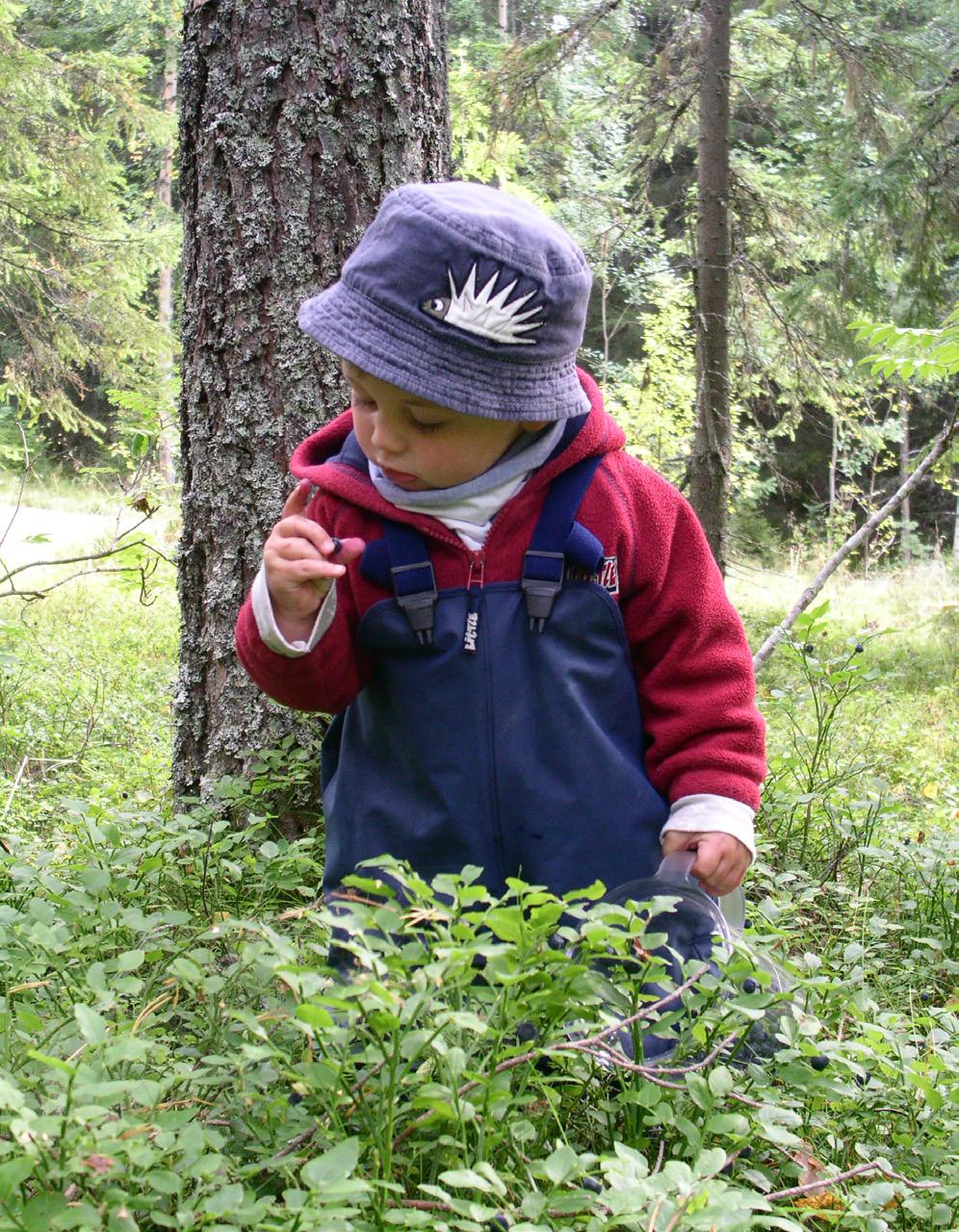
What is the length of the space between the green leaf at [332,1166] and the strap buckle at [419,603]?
1117 millimetres

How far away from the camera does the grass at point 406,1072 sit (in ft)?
4.29

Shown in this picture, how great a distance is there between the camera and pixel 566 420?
2.31 metres

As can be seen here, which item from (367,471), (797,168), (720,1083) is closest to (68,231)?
(797,168)

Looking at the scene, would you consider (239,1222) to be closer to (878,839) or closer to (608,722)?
(608,722)

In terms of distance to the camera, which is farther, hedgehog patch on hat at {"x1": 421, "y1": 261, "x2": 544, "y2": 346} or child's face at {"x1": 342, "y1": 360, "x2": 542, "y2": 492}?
child's face at {"x1": 342, "y1": 360, "x2": 542, "y2": 492}

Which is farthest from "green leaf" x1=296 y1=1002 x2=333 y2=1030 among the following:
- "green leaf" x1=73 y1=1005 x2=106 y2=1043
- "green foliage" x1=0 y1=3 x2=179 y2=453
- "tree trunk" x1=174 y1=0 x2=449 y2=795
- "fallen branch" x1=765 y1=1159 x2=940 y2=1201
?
"green foliage" x1=0 y1=3 x2=179 y2=453

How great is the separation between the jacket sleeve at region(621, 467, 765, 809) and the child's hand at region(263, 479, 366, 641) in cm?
61

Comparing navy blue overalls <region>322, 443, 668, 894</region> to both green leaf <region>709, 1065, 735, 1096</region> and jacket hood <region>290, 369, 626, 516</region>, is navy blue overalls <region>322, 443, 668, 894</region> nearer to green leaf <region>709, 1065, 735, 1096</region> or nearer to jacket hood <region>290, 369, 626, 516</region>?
jacket hood <region>290, 369, 626, 516</region>

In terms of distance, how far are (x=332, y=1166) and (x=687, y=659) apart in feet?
4.35

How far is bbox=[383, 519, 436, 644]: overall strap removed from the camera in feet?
7.29

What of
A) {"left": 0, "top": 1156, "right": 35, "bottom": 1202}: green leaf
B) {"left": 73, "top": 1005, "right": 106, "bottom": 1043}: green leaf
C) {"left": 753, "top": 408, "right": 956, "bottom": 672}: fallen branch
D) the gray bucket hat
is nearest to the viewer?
{"left": 0, "top": 1156, "right": 35, "bottom": 1202}: green leaf

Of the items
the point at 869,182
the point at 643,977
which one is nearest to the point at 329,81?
the point at 643,977

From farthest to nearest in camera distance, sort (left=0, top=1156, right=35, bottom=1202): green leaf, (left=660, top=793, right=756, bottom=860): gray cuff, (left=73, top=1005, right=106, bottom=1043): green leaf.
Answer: (left=660, top=793, right=756, bottom=860): gray cuff
(left=73, top=1005, right=106, bottom=1043): green leaf
(left=0, top=1156, right=35, bottom=1202): green leaf

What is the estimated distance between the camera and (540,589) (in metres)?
2.21
